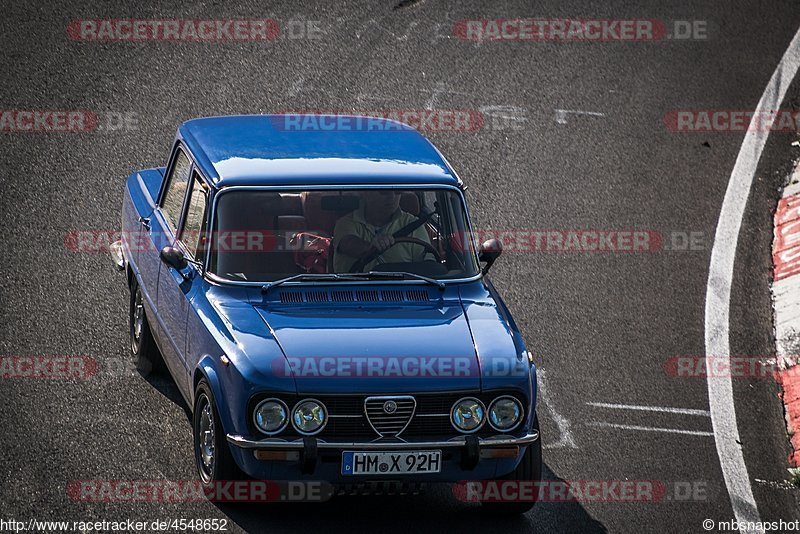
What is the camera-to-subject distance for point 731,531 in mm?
7910

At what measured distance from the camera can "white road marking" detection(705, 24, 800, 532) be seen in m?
8.56

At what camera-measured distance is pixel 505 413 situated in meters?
7.11

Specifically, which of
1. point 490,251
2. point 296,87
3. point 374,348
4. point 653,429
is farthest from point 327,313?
point 296,87

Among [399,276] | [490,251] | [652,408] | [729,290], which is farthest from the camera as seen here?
[729,290]

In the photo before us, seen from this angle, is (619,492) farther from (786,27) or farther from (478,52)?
(786,27)

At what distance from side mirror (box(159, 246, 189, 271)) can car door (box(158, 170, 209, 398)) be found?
0.34 ft

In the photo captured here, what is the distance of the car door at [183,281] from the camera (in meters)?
8.04

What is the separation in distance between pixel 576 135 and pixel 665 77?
1.94 m

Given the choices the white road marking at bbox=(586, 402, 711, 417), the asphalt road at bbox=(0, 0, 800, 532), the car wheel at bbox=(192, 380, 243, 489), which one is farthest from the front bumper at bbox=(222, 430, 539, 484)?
the white road marking at bbox=(586, 402, 711, 417)

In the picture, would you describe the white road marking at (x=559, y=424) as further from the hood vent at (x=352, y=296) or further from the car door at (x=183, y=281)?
the car door at (x=183, y=281)

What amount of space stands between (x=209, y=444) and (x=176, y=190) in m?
2.27

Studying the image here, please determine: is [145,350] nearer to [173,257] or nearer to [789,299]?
[173,257]

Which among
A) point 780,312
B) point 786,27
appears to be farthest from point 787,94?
point 780,312

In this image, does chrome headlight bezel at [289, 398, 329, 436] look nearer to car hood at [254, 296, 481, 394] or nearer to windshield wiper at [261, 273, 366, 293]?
car hood at [254, 296, 481, 394]
